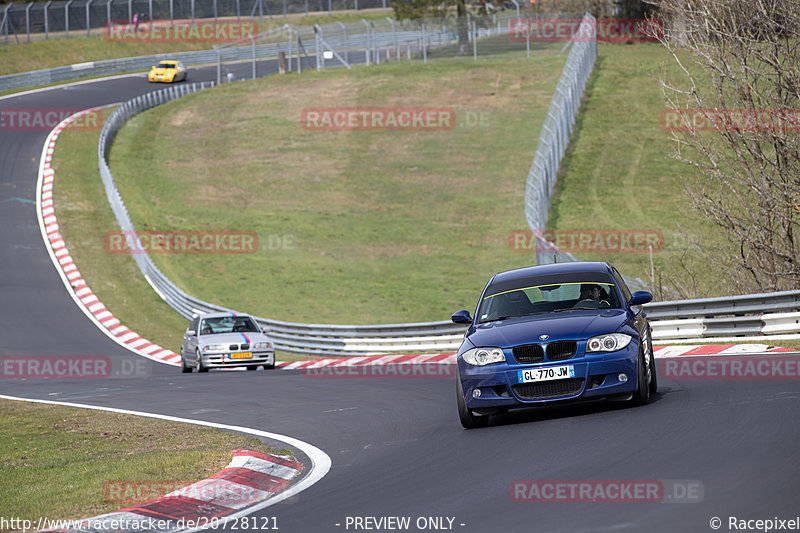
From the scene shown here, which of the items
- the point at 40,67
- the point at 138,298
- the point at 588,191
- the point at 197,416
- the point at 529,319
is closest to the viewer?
the point at 529,319

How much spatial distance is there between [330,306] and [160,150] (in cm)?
2478

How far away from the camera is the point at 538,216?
108 feet

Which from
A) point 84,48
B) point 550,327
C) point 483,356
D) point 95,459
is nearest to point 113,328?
point 95,459

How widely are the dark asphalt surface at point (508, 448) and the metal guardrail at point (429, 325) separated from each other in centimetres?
498

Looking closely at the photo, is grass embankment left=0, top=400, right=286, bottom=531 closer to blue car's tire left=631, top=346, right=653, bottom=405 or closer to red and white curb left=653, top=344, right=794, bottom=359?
blue car's tire left=631, top=346, right=653, bottom=405

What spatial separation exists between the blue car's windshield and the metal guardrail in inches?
239

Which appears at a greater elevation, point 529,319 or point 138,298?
point 529,319

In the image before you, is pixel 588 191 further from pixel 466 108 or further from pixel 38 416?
pixel 38 416

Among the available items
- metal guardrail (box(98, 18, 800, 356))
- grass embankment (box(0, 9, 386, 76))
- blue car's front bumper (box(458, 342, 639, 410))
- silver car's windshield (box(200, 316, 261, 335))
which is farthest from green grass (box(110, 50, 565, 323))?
blue car's front bumper (box(458, 342, 639, 410))

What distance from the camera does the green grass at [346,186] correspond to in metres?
35.4

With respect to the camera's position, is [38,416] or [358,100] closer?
[38,416]

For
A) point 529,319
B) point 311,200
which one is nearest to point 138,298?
point 311,200

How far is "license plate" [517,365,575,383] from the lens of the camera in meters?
9.89

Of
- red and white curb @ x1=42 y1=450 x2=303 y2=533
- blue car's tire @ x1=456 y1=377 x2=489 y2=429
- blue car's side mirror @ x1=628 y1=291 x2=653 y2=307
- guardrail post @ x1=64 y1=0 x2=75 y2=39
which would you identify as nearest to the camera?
red and white curb @ x1=42 y1=450 x2=303 y2=533
